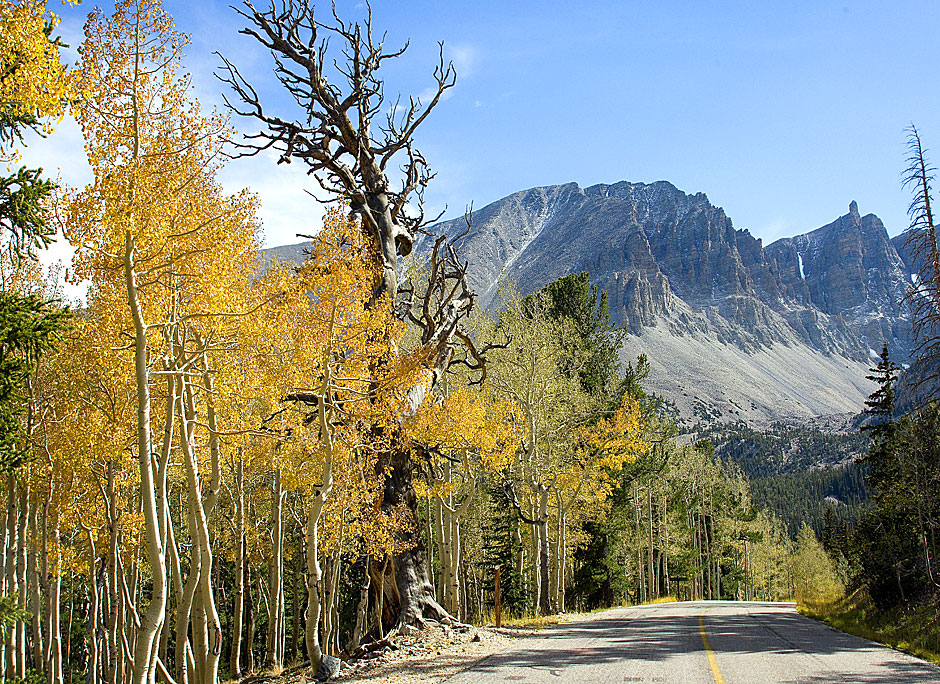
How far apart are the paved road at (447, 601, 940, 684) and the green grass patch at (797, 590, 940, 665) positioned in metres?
0.57

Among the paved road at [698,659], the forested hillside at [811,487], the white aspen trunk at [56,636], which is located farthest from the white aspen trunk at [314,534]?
the forested hillside at [811,487]

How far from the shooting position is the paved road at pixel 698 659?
8430 millimetres

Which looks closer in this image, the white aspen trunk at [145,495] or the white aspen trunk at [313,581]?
the white aspen trunk at [145,495]

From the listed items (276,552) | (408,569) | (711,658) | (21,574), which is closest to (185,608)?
(408,569)

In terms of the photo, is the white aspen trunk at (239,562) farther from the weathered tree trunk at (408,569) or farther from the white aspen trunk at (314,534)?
the white aspen trunk at (314,534)

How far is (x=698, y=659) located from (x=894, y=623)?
8958 mm

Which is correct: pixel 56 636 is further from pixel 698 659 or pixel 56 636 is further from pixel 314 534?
pixel 698 659

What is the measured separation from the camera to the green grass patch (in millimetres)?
12445

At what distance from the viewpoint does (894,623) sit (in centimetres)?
1594

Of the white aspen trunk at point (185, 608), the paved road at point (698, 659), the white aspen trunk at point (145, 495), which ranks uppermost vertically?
the white aspen trunk at point (145, 495)

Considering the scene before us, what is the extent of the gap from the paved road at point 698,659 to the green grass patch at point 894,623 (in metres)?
0.57

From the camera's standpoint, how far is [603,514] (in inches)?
1137

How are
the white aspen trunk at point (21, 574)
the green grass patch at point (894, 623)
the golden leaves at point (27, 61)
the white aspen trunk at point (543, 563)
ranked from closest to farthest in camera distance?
the golden leaves at point (27, 61) → the green grass patch at point (894, 623) → the white aspen trunk at point (21, 574) → the white aspen trunk at point (543, 563)

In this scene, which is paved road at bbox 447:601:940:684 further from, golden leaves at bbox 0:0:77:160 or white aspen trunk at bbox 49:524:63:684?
white aspen trunk at bbox 49:524:63:684
